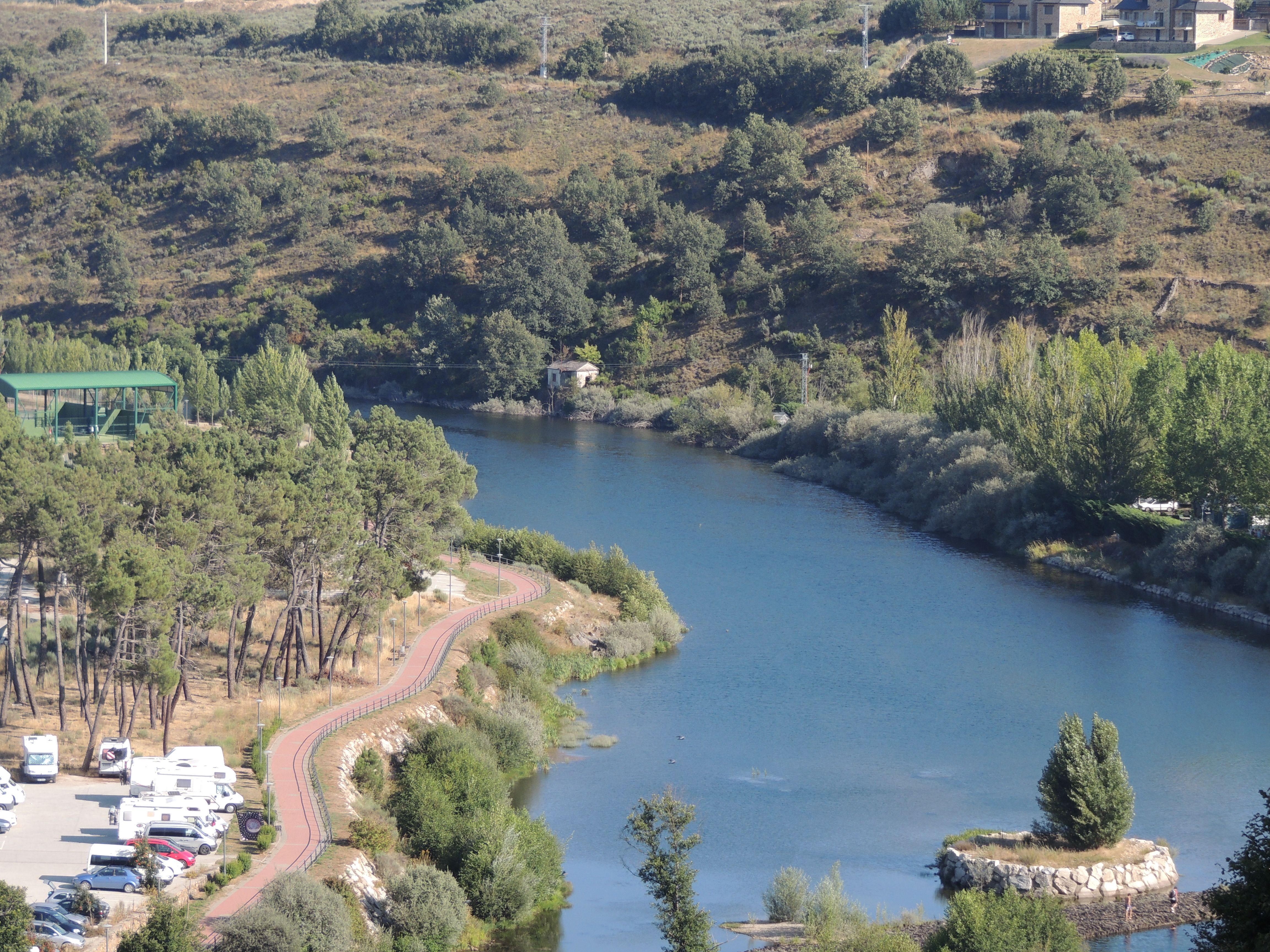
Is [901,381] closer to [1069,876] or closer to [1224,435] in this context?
[1224,435]

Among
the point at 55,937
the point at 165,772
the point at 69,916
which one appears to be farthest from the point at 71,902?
the point at 165,772

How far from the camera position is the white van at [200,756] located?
124 feet

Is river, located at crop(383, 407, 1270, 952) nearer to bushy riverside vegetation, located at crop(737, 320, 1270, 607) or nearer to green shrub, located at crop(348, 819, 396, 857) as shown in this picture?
bushy riverside vegetation, located at crop(737, 320, 1270, 607)

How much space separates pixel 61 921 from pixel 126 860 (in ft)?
9.86

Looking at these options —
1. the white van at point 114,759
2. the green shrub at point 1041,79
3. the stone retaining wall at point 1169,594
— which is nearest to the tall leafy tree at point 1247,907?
the white van at point 114,759

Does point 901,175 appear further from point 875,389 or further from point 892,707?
point 892,707

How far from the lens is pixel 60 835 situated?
114 ft

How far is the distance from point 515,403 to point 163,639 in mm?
Answer: 74926

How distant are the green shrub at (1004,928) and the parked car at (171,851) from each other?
1533 centimetres

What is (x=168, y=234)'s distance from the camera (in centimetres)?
13400

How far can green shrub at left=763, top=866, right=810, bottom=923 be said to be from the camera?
35.7 metres

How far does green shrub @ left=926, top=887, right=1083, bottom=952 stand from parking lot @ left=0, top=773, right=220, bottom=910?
1541 cm

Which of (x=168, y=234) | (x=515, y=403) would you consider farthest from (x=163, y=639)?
(x=168, y=234)

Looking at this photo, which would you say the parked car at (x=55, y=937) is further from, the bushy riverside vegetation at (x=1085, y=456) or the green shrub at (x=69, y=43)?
the green shrub at (x=69, y=43)
